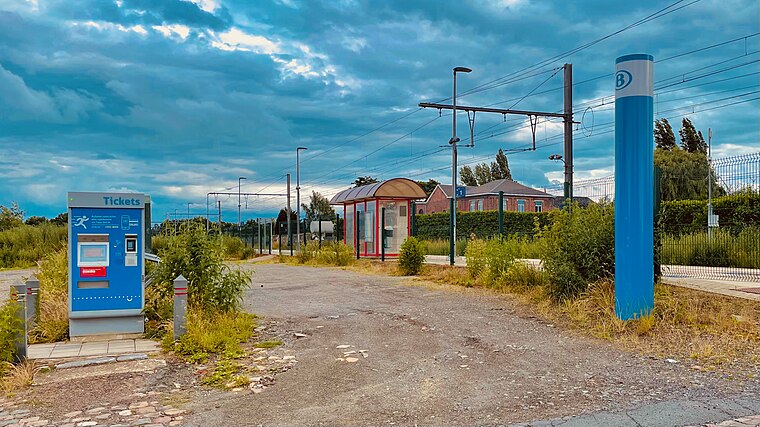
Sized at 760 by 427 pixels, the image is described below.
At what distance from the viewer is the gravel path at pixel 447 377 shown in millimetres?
5793

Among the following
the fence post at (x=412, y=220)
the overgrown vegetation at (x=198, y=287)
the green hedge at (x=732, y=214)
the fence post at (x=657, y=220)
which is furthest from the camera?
the fence post at (x=412, y=220)

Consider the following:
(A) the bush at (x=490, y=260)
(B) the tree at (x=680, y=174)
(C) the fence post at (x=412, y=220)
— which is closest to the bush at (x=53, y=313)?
(A) the bush at (x=490, y=260)

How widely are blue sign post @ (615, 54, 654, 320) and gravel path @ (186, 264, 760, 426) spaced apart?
148 cm

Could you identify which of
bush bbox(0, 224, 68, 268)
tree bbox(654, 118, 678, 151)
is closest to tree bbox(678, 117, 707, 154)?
tree bbox(654, 118, 678, 151)

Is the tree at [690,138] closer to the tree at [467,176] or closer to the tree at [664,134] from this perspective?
the tree at [664,134]

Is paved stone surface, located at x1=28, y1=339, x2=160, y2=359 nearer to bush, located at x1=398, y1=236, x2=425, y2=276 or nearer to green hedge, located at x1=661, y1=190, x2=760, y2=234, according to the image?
green hedge, located at x1=661, y1=190, x2=760, y2=234

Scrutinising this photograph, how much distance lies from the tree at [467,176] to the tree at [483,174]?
2.14ft

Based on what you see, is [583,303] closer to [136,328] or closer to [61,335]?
[136,328]

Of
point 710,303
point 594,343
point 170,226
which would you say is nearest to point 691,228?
point 710,303

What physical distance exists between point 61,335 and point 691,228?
54.7ft

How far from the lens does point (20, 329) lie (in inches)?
290

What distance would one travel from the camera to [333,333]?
944cm

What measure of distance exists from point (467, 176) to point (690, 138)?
38.2 m

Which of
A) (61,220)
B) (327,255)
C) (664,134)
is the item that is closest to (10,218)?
(61,220)
